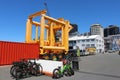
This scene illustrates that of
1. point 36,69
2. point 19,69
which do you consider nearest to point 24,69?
point 19,69

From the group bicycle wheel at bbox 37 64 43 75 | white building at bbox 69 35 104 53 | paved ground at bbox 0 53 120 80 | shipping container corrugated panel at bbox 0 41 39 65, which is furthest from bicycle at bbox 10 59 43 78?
white building at bbox 69 35 104 53

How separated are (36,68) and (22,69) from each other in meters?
1.25

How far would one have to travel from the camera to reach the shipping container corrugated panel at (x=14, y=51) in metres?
21.9

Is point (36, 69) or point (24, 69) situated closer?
point (24, 69)

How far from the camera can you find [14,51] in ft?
76.4

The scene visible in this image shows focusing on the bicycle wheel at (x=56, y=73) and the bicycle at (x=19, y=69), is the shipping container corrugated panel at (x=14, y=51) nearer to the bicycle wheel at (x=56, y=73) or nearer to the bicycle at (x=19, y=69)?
the bicycle at (x=19, y=69)

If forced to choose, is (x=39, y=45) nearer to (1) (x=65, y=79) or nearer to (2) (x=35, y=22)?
(2) (x=35, y=22)

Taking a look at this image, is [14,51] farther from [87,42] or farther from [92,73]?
[87,42]

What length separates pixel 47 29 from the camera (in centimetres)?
3194

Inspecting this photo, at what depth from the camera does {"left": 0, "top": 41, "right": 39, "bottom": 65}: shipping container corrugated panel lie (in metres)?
21.9

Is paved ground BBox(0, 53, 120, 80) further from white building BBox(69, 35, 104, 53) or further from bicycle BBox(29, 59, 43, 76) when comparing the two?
white building BBox(69, 35, 104, 53)

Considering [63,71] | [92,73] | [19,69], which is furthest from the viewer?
[92,73]

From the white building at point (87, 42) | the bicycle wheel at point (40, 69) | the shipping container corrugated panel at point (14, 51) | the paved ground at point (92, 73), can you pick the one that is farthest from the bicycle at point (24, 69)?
the white building at point (87, 42)

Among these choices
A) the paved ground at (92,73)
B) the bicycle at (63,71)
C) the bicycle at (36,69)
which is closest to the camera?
the paved ground at (92,73)
